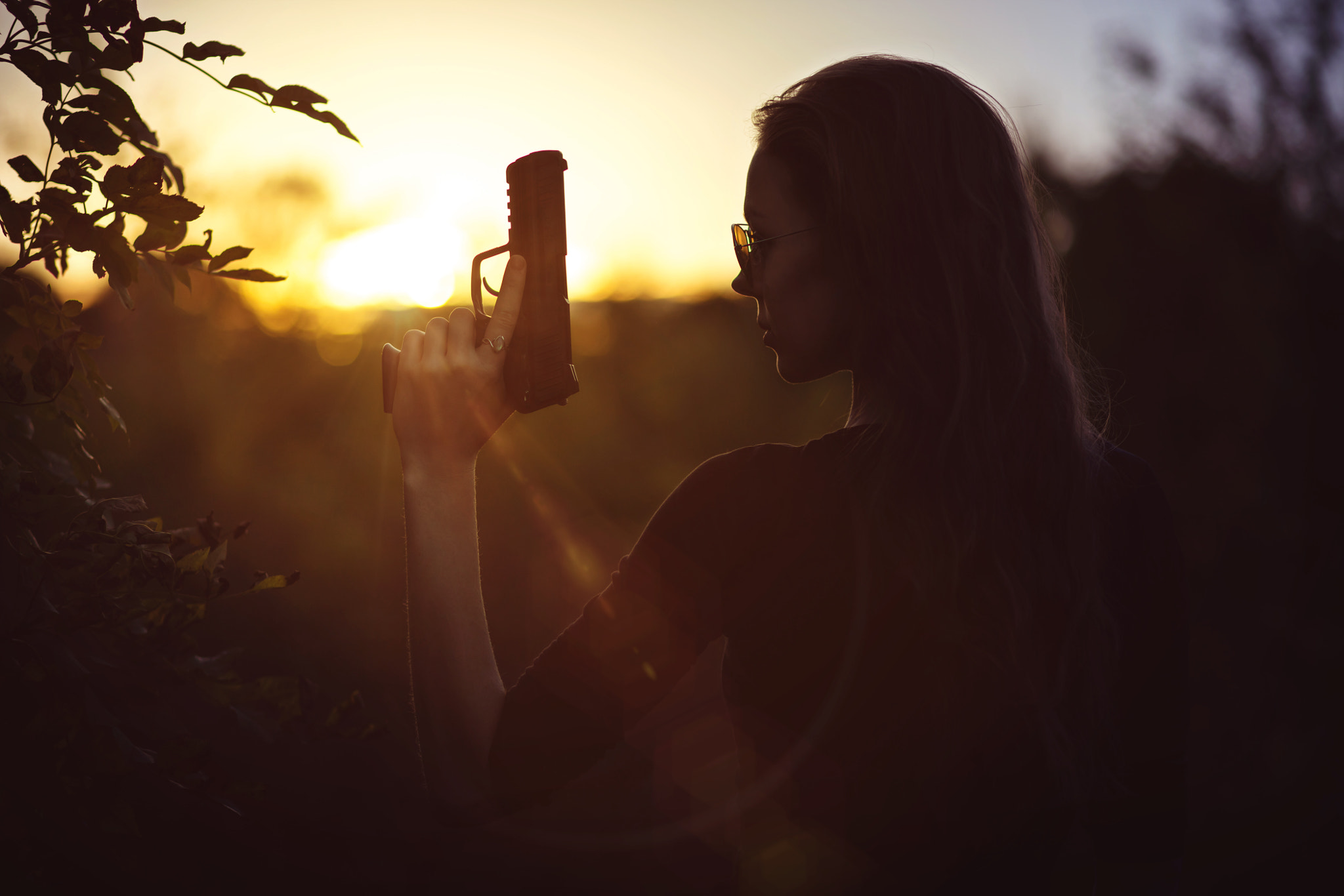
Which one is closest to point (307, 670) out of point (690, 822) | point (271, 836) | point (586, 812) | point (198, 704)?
point (198, 704)

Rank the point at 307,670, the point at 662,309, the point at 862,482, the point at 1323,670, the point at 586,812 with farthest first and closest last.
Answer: the point at 662,309
the point at 307,670
the point at 1323,670
the point at 586,812
the point at 862,482

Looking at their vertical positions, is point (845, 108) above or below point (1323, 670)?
above

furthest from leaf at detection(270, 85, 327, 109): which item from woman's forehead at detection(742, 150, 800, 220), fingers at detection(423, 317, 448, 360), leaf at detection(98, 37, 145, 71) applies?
woman's forehead at detection(742, 150, 800, 220)

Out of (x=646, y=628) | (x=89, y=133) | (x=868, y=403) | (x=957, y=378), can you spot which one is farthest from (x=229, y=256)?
(x=957, y=378)

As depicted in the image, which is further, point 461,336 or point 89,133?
point 461,336

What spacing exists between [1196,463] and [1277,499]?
0.88 m

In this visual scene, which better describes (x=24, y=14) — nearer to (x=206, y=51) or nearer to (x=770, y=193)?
(x=206, y=51)

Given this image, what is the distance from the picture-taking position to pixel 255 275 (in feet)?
4.54

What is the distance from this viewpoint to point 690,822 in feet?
22.0

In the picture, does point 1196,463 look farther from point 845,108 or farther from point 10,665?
point 10,665

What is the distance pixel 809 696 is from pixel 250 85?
1.28 metres

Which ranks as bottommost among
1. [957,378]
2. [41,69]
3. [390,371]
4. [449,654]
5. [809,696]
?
[809,696]

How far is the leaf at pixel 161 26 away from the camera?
117cm

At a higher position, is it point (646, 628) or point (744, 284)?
point (744, 284)
